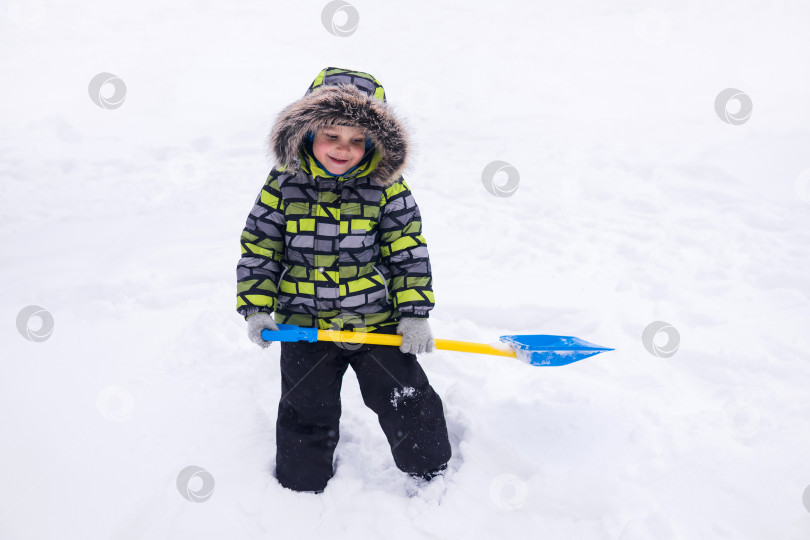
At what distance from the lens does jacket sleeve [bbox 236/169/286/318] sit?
6.79 feet

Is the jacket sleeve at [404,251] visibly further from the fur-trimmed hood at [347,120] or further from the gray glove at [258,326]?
the gray glove at [258,326]

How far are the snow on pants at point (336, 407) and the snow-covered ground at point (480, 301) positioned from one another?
0.41 ft

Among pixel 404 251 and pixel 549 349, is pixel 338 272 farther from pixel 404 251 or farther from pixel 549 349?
pixel 549 349

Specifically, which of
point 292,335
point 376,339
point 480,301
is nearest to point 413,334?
point 376,339

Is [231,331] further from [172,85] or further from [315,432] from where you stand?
[172,85]

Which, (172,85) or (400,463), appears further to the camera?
(172,85)

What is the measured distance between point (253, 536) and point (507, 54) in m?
7.82

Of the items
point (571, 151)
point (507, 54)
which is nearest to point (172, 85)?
point (507, 54)

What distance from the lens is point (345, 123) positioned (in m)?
1.91

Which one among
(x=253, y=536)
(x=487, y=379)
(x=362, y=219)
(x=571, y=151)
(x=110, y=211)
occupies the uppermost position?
(x=571, y=151)

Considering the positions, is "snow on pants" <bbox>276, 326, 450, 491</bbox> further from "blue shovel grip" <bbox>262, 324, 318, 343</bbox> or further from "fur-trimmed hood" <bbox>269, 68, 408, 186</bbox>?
"fur-trimmed hood" <bbox>269, 68, 408, 186</bbox>

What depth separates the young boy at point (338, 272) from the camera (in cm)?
197

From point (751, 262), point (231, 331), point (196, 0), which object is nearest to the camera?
point (231, 331)

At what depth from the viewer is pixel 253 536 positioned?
2.09 meters
